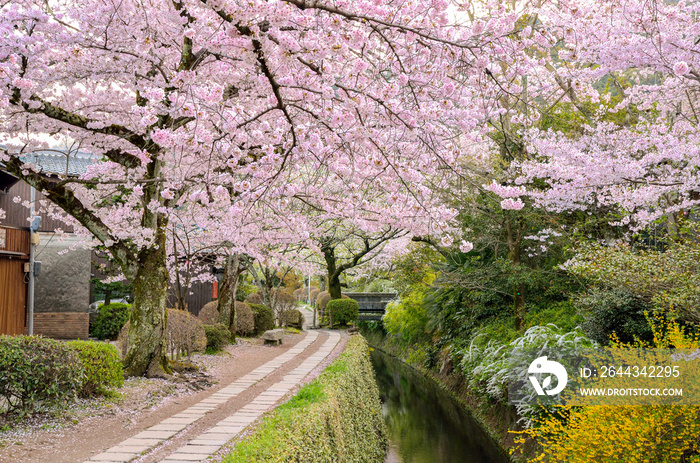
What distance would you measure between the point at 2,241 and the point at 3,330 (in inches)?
79.5

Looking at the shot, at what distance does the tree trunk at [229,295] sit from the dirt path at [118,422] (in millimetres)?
4772

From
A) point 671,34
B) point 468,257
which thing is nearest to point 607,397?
point 671,34

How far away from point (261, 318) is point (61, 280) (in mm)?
6018

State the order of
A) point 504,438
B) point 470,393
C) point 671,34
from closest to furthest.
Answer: point 671,34, point 504,438, point 470,393

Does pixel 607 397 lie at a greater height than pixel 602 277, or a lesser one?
lesser

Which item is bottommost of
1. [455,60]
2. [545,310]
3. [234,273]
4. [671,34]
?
[545,310]

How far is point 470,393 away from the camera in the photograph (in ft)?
37.5

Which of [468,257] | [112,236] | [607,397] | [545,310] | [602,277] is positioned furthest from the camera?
[468,257]

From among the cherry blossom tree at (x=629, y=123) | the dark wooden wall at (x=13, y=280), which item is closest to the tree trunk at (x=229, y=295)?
the dark wooden wall at (x=13, y=280)

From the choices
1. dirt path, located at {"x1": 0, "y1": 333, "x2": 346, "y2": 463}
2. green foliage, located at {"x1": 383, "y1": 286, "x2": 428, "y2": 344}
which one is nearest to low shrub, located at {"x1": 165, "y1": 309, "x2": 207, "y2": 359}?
dirt path, located at {"x1": 0, "y1": 333, "x2": 346, "y2": 463}

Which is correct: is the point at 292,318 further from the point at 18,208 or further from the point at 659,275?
the point at 659,275

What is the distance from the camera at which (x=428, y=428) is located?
11234 millimetres

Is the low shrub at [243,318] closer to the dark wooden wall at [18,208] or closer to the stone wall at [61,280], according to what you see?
the stone wall at [61,280]

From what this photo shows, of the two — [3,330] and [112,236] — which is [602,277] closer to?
[112,236]
